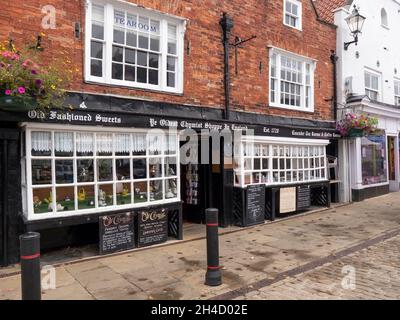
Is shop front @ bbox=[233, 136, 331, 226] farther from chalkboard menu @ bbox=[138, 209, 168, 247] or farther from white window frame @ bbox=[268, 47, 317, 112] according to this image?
chalkboard menu @ bbox=[138, 209, 168, 247]

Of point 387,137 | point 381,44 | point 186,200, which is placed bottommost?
point 186,200

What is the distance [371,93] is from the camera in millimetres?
14961

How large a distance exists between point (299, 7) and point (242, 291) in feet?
32.6

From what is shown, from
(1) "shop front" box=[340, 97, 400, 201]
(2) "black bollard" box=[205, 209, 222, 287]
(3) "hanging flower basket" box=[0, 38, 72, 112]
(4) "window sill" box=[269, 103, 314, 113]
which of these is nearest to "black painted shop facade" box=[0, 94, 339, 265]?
(3) "hanging flower basket" box=[0, 38, 72, 112]

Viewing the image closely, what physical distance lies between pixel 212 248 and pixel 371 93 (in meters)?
12.5

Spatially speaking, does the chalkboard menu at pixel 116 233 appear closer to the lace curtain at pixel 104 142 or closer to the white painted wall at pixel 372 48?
the lace curtain at pixel 104 142

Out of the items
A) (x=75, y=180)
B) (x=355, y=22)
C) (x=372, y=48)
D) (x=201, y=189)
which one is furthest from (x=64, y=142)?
(x=372, y=48)

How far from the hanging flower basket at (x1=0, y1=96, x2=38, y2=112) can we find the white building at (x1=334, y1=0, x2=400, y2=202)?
1084 cm

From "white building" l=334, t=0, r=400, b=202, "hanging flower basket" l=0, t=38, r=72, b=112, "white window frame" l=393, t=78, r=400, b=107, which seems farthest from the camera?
"white window frame" l=393, t=78, r=400, b=107

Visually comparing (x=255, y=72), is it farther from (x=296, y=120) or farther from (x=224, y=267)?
(x=224, y=267)

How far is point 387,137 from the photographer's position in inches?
619

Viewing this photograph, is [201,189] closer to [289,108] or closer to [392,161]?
[289,108]

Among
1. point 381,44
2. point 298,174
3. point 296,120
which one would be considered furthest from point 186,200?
point 381,44

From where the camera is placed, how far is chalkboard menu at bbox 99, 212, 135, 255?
677cm
